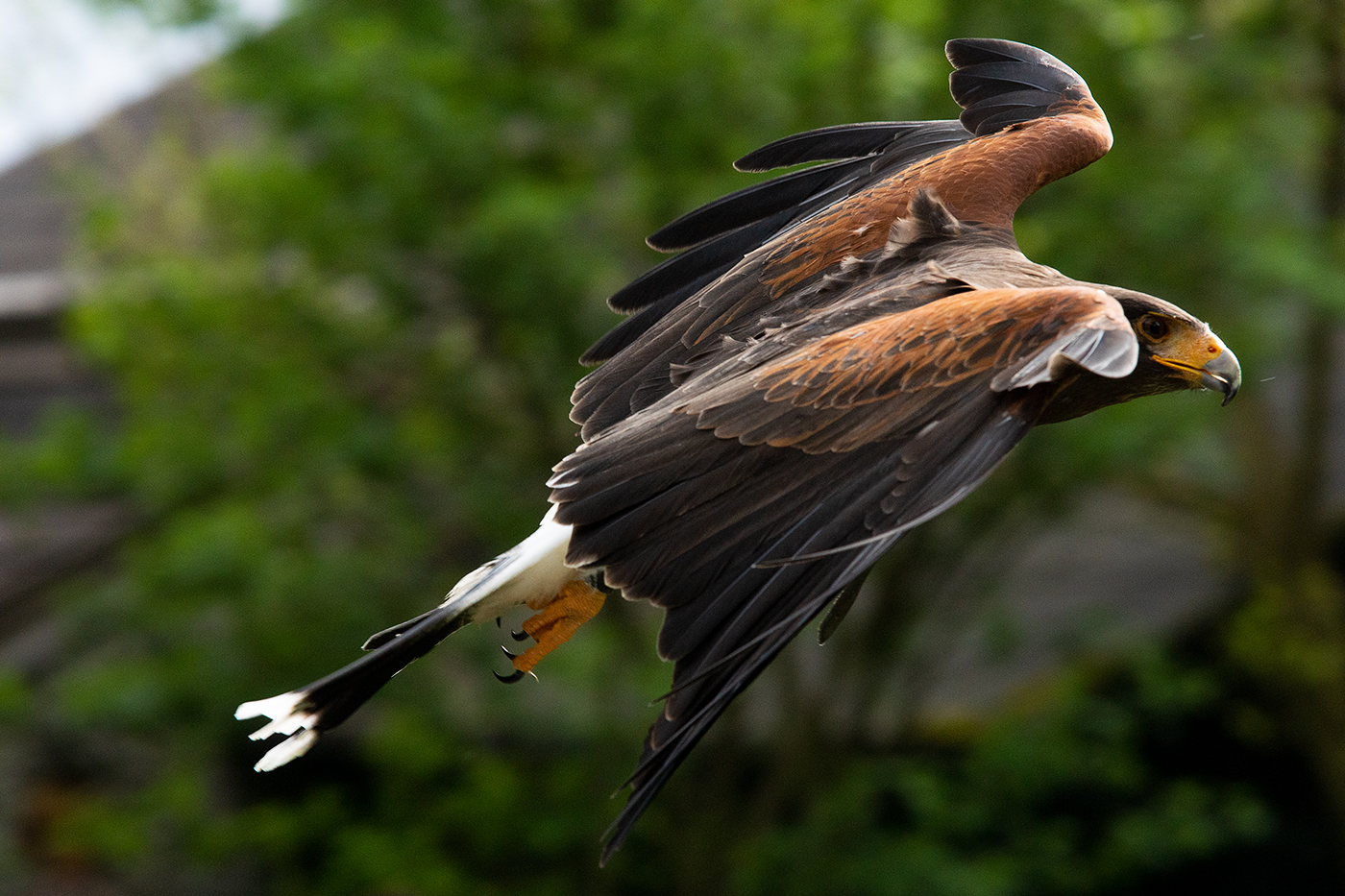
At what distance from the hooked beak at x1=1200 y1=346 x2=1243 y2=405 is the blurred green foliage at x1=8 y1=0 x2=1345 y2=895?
11.6 feet

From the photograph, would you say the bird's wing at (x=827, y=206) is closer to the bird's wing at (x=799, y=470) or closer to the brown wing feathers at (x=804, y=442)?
the brown wing feathers at (x=804, y=442)

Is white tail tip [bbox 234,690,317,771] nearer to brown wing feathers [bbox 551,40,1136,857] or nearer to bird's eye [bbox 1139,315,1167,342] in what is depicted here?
brown wing feathers [bbox 551,40,1136,857]

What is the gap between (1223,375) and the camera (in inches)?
125

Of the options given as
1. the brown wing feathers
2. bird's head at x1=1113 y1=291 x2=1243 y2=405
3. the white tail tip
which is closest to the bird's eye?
bird's head at x1=1113 y1=291 x2=1243 y2=405

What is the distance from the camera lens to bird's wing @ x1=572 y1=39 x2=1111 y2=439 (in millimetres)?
3607

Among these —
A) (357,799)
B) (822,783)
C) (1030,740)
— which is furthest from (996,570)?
(357,799)

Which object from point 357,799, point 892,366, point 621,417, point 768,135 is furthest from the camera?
point 357,799

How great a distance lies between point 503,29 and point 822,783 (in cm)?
432

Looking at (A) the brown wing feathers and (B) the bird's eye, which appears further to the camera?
(B) the bird's eye

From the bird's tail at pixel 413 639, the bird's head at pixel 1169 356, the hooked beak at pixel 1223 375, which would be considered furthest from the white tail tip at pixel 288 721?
the hooked beak at pixel 1223 375

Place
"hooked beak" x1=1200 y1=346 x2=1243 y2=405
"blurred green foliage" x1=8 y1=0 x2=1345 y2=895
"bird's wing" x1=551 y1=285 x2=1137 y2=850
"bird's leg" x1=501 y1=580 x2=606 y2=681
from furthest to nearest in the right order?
1. "blurred green foliage" x1=8 y1=0 x2=1345 y2=895
2. "bird's leg" x1=501 y1=580 x2=606 y2=681
3. "hooked beak" x1=1200 y1=346 x2=1243 y2=405
4. "bird's wing" x1=551 y1=285 x2=1137 y2=850

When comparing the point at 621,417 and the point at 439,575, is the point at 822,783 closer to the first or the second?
the point at 439,575

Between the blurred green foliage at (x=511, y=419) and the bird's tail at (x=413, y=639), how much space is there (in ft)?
11.4

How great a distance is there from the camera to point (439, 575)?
7.55m
